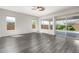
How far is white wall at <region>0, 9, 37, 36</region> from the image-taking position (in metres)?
5.92

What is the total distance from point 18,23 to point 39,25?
7.57 ft

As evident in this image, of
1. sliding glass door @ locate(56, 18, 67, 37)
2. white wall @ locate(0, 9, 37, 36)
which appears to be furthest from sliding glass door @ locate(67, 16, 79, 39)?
white wall @ locate(0, 9, 37, 36)

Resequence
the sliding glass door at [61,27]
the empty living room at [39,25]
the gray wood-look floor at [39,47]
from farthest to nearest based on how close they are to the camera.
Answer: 1. the sliding glass door at [61,27]
2. the empty living room at [39,25]
3. the gray wood-look floor at [39,47]

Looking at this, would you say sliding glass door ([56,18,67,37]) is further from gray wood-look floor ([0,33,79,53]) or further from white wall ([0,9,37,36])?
white wall ([0,9,37,36])

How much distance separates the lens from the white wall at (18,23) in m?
5.92

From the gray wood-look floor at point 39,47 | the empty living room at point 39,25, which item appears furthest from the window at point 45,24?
the gray wood-look floor at point 39,47

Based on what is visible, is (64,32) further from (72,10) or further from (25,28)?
(25,28)

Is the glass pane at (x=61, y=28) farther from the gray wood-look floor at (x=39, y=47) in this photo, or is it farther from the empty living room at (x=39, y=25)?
the gray wood-look floor at (x=39, y=47)

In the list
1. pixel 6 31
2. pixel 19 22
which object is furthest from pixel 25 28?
pixel 6 31

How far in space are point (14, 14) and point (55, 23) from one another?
354 centimetres

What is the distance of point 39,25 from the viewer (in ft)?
29.4

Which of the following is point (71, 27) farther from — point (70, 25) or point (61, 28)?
point (61, 28)
